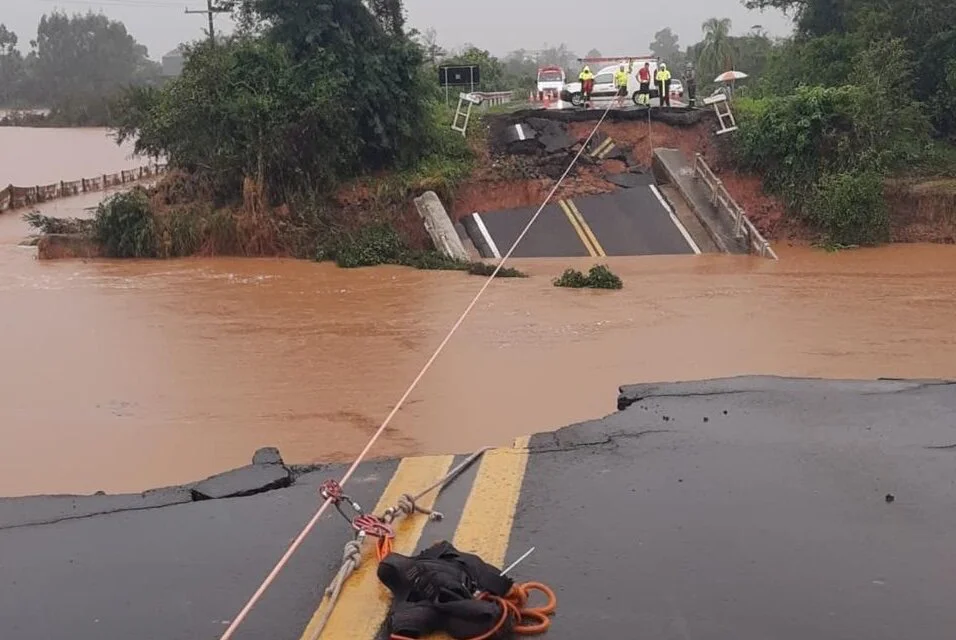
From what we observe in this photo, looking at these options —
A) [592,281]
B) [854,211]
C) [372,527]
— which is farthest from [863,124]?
[372,527]

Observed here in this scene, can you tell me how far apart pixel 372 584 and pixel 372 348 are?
7683 mm

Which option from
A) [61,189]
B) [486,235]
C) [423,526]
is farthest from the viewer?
[61,189]

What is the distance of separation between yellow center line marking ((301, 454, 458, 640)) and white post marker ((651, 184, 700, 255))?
1470 cm

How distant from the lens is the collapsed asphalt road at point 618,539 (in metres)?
3.36

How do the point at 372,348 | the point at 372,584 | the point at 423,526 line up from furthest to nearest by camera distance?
the point at 372,348 < the point at 423,526 < the point at 372,584

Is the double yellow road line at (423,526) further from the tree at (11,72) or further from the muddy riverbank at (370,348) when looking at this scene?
the tree at (11,72)

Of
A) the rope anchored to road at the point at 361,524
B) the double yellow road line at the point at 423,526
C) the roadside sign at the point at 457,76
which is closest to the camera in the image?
the double yellow road line at the point at 423,526

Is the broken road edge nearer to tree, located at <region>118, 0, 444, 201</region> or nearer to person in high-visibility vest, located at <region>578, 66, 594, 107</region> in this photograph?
tree, located at <region>118, 0, 444, 201</region>

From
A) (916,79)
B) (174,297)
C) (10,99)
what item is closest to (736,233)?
(916,79)

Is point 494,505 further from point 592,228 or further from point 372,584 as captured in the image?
point 592,228

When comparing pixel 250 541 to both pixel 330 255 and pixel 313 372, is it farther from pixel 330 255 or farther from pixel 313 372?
pixel 330 255

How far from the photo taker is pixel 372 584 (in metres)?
3.59

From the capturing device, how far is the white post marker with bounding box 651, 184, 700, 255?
61.5ft

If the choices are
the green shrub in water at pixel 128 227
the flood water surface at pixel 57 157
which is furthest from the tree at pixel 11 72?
the green shrub in water at pixel 128 227
